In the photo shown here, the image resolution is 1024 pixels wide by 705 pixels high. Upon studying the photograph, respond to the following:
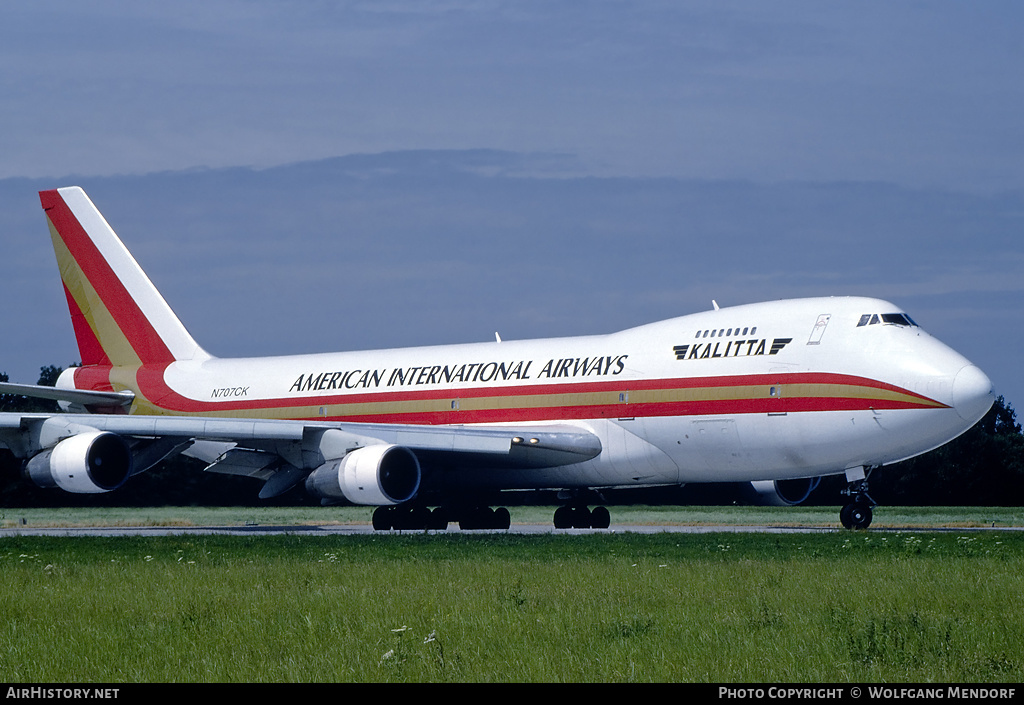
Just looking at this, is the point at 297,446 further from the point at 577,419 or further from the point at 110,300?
the point at 110,300

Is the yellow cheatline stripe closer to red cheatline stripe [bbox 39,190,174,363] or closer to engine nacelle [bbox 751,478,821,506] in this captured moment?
red cheatline stripe [bbox 39,190,174,363]

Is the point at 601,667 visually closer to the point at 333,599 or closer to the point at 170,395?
the point at 333,599

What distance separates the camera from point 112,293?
115ft

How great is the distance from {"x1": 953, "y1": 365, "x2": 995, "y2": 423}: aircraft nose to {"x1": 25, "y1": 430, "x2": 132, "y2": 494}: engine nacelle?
15.7 m

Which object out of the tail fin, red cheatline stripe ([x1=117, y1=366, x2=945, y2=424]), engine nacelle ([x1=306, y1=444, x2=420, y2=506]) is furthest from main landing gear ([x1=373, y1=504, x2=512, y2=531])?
the tail fin

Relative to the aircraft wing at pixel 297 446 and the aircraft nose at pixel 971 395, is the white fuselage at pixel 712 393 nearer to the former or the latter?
the aircraft nose at pixel 971 395

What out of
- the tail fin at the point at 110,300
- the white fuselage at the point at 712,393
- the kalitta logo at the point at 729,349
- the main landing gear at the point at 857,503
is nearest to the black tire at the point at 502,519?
the white fuselage at the point at 712,393

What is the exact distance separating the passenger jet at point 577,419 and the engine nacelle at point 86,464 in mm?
39

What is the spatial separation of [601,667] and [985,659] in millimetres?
2700

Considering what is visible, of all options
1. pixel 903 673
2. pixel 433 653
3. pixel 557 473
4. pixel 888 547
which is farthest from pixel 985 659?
pixel 557 473

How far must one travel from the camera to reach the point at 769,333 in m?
24.1

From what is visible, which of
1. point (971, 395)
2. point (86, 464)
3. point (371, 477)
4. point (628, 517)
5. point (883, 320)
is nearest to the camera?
point (971, 395)

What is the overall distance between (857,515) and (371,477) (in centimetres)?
924

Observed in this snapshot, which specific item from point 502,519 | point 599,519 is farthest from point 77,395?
point 599,519
